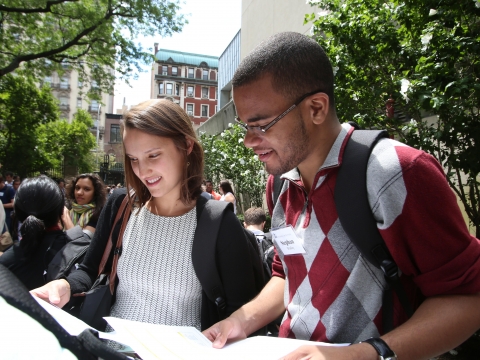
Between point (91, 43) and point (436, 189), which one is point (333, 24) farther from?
point (91, 43)

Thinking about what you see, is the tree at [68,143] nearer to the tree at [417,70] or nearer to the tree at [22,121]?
the tree at [22,121]

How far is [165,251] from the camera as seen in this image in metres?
1.81

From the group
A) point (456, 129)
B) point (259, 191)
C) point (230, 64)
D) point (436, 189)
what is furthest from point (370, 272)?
point (230, 64)

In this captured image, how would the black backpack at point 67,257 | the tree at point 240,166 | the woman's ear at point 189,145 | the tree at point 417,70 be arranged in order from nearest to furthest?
the woman's ear at point 189,145 → the black backpack at point 67,257 → the tree at point 417,70 → the tree at point 240,166

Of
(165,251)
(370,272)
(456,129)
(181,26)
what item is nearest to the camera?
(370,272)

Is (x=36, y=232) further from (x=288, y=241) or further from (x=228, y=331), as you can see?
A: (x=288, y=241)

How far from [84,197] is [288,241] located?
3856 mm

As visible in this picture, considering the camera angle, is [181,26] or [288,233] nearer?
[288,233]

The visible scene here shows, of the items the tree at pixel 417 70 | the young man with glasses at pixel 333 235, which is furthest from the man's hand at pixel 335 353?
the tree at pixel 417 70

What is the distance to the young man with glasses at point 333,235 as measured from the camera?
39.8 inches

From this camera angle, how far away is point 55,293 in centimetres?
158

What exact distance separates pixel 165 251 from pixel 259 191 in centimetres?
1024

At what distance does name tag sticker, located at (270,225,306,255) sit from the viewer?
1310 mm

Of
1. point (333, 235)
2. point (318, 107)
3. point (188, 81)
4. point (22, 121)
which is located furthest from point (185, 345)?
point (188, 81)
